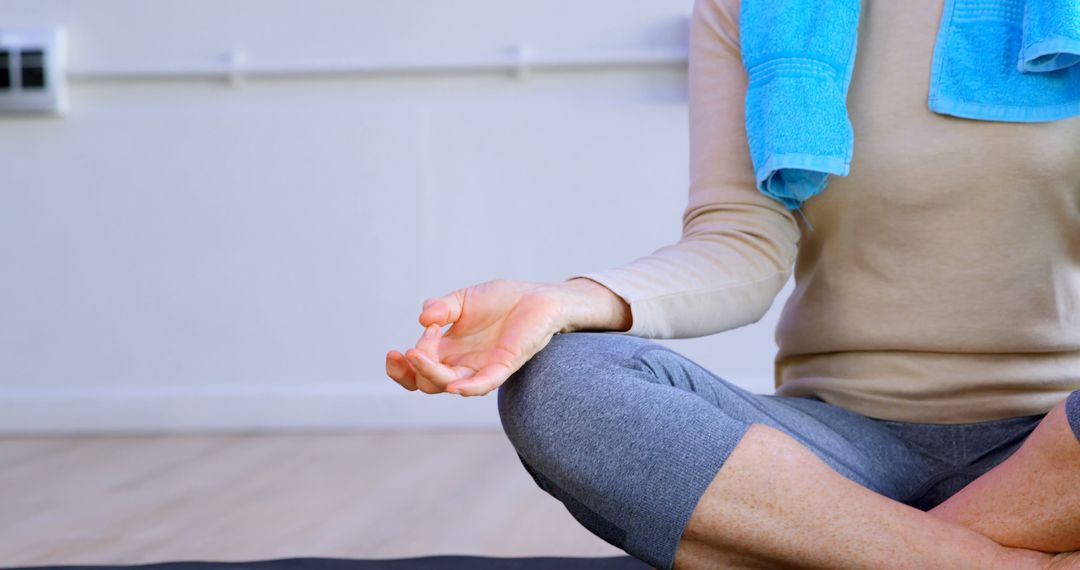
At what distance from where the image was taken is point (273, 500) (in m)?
2.04

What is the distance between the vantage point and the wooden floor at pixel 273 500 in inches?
65.6

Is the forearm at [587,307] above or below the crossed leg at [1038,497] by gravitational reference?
above

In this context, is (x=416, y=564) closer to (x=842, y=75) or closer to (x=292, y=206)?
(x=842, y=75)

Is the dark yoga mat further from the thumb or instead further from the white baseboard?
the white baseboard

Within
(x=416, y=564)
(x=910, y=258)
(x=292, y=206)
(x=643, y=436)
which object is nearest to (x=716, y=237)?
(x=910, y=258)

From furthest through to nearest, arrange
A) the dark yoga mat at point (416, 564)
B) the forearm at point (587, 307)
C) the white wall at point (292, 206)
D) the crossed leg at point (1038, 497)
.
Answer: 1. the white wall at point (292, 206)
2. the dark yoga mat at point (416, 564)
3. the forearm at point (587, 307)
4. the crossed leg at point (1038, 497)

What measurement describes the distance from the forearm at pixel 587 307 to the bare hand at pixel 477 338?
0.01 meters

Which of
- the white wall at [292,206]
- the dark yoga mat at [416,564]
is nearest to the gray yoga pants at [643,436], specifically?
the dark yoga mat at [416,564]

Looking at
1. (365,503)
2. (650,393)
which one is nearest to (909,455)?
(650,393)

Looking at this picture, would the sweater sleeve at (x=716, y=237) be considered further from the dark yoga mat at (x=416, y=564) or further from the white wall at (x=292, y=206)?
the white wall at (x=292, y=206)

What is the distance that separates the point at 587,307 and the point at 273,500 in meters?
1.18

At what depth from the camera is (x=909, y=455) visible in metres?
1.11

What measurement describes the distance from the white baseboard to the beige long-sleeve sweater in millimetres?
1814

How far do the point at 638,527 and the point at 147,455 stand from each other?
1.92 m
